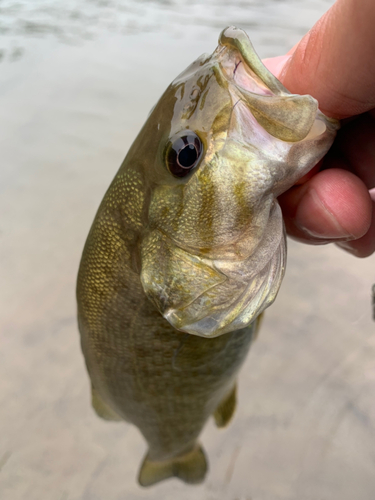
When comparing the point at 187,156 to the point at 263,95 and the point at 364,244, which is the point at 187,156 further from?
the point at 364,244

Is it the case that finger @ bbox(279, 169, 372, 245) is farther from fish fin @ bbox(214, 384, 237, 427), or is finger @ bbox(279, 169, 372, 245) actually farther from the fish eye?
fish fin @ bbox(214, 384, 237, 427)

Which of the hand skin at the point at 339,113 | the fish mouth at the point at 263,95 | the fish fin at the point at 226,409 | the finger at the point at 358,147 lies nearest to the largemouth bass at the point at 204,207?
the fish mouth at the point at 263,95

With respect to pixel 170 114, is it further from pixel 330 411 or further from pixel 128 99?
pixel 128 99

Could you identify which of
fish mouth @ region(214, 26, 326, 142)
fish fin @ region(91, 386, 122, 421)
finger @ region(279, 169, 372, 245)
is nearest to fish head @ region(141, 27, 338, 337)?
fish mouth @ region(214, 26, 326, 142)

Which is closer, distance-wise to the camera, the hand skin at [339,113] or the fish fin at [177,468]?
the hand skin at [339,113]

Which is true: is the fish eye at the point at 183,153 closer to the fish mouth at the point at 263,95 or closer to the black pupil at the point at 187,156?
the black pupil at the point at 187,156
